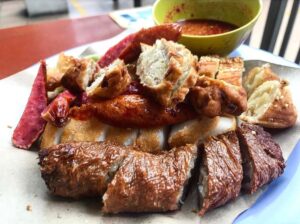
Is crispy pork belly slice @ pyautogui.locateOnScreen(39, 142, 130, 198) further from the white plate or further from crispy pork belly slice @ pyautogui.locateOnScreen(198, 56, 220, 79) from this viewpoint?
crispy pork belly slice @ pyautogui.locateOnScreen(198, 56, 220, 79)

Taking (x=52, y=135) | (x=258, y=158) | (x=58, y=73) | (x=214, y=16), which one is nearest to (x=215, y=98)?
(x=258, y=158)

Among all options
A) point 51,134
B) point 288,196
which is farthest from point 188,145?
point 51,134

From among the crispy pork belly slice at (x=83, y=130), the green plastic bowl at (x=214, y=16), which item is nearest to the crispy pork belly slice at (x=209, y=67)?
the green plastic bowl at (x=214, y=16)

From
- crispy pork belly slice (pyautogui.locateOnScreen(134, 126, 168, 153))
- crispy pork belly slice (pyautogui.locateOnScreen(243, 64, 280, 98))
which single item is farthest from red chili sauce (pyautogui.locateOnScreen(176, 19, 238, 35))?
crispy pork belly slice (pyautogui.locateOnScreen(134, 126, 168, 153))

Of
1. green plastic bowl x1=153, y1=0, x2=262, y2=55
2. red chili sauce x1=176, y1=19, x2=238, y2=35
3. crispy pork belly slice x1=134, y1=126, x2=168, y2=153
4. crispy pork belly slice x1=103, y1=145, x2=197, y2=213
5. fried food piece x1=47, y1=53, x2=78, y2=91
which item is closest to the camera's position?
crispy pork belly slice x1=103, y1=145, x2=197, y2=213

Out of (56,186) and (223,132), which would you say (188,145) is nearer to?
(223,132)
